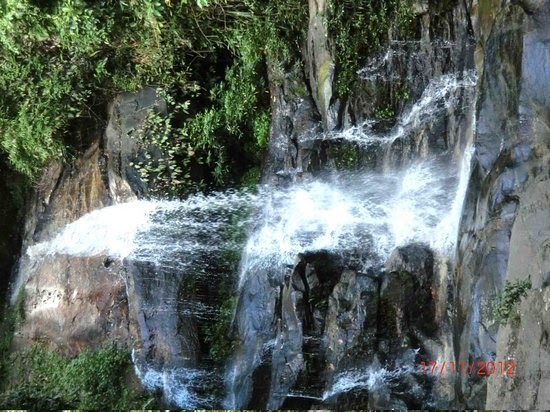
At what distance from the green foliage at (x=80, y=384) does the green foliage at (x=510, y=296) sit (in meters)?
4.53

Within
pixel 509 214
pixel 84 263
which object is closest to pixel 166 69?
pixel 84 263

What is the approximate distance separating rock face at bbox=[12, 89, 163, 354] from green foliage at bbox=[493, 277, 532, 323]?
4881 mm

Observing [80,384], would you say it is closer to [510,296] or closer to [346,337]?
[346,337]

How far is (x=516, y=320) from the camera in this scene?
386 centimetres

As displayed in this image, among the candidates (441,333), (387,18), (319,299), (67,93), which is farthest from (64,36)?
(441,333)

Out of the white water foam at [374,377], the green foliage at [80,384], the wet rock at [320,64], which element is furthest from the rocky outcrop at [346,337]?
the wet rock at [320,64]

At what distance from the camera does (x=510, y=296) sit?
13.0 feet

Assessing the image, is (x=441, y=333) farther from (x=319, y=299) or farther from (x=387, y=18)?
(x=387, y=18)

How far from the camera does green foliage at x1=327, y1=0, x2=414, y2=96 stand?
21.3 ft

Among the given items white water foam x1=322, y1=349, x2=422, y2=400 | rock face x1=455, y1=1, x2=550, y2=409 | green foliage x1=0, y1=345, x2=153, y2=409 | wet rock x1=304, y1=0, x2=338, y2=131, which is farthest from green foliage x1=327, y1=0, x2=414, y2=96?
green foliage x1=0, y1=345, x2=153, y2=409

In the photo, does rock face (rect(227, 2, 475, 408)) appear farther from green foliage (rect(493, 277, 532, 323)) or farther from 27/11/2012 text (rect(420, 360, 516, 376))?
green foliage (rect(493, 277, 532, 323))

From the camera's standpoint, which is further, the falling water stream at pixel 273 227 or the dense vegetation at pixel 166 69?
the dense vegetation at pixel 166 69

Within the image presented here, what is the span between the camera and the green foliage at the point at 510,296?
388cm

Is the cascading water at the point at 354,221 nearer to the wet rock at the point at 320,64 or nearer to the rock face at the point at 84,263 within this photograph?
the wet rock at the point at 320,64
